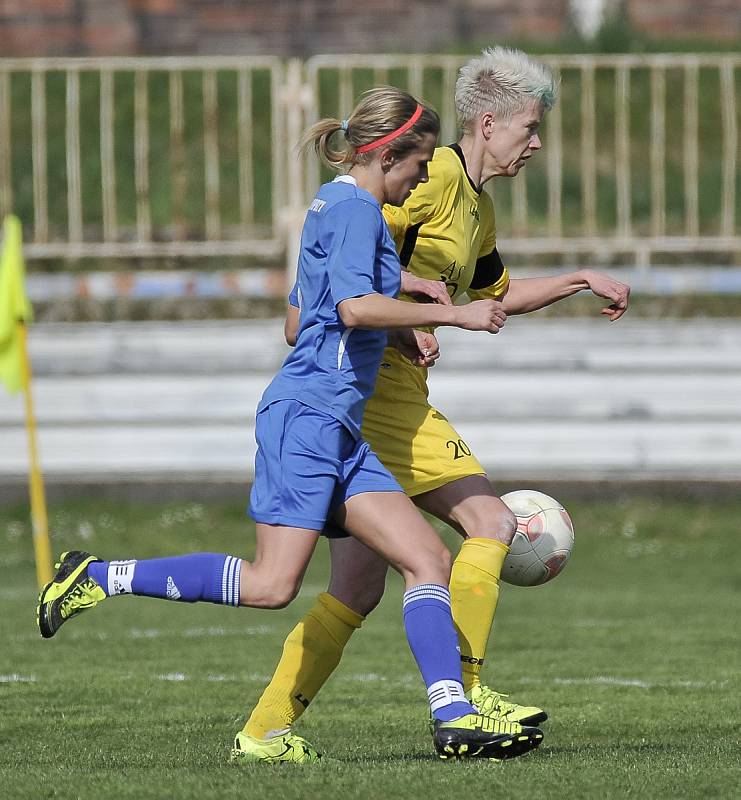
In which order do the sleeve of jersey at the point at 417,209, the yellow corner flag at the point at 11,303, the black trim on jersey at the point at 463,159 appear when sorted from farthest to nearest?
the yellow corner flag at the point at 11,303
the black trim on jersey at the point at 463,159
the sleeve of jersey at the point at 417,209

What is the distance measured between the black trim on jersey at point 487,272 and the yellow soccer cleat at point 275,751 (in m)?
1.75

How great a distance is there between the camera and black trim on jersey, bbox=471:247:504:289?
581 cm

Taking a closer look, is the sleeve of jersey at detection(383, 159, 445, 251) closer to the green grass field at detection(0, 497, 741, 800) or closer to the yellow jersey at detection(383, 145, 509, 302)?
the yellow jersey at detection(383, 145, 509, 302)

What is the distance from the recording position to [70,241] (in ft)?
44.3

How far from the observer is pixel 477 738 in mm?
4516

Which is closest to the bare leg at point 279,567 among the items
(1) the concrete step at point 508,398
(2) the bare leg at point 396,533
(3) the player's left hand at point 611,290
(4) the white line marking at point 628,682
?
(2) the bare leg at point 396,533

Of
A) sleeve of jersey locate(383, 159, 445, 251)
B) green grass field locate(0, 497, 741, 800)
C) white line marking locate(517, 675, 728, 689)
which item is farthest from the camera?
white line marking locate(517, 675, 728, 689)

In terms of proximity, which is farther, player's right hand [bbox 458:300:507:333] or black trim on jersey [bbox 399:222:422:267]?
black trim on jersey [bbox 399:222:422:267]

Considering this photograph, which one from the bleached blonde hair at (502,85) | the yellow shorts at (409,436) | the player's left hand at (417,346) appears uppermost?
the bleached blonde hair at (502,85)

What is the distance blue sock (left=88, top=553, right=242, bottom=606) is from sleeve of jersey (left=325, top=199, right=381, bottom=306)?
0.82m

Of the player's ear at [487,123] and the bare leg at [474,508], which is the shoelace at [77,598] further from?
the player's ear at [487,123]

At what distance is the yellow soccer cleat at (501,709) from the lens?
15.7ft

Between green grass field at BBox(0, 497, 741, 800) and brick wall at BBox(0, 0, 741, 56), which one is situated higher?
brick wall at BBox(0, 0, 741, 56)

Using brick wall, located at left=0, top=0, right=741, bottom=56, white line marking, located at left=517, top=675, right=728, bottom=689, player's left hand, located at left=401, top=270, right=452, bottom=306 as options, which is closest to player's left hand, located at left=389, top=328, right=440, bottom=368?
player's left hand, located at left=401, top=270, right=452, bottom=306
